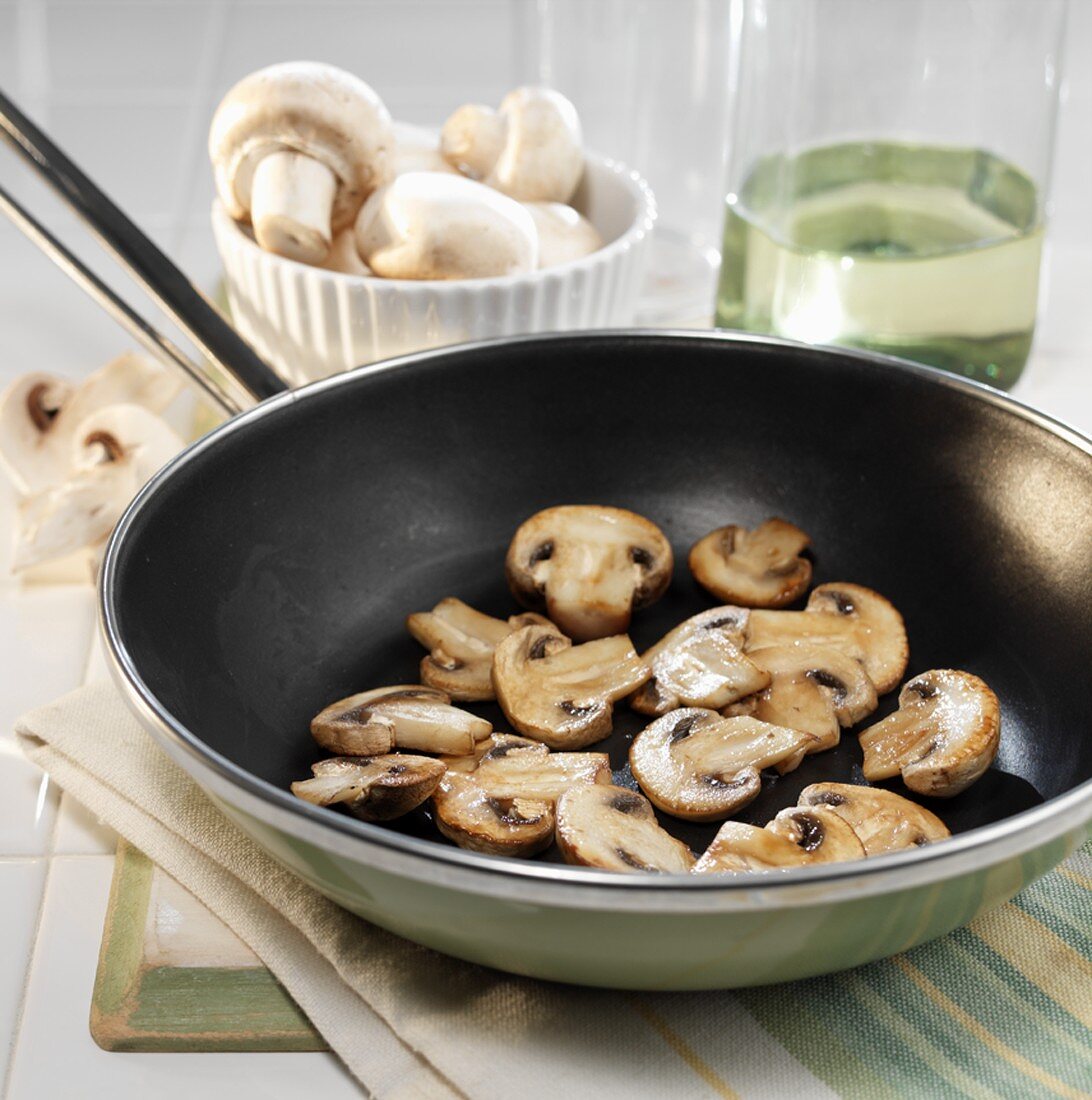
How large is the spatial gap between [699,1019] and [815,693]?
219 mm

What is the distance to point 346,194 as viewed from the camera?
107cm

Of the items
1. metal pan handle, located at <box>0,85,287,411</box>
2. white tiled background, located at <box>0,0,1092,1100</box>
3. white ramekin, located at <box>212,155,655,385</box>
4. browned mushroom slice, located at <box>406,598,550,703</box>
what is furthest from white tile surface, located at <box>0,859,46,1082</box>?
white ramekin, located at <box>212,155,655,385</box>

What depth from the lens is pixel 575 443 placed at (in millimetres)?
995

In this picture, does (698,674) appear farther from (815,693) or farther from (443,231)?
(443,231)

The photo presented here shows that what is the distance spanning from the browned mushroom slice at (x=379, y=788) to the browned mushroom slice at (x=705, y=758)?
0.11 metres

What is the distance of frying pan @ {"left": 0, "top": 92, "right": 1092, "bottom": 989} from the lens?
0.56m

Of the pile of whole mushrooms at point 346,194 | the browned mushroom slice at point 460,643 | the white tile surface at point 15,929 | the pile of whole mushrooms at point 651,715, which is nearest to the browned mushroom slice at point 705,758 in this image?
the pile of whole mushrooms at point 651,715

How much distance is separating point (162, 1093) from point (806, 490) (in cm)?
54

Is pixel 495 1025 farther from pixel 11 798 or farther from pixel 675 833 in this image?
pixel 11 798

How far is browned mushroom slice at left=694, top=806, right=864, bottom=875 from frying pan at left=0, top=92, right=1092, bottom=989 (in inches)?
2.1

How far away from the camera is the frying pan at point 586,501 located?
565mm

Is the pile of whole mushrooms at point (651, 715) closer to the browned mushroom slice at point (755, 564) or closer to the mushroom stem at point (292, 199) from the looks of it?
the browned mushroom slice at point (755, 564)

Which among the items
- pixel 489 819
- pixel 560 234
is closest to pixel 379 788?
pixel 489 819

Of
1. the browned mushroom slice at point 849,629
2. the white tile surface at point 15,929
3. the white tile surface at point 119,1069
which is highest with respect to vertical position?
the browned mushroom slice at point 849,629
